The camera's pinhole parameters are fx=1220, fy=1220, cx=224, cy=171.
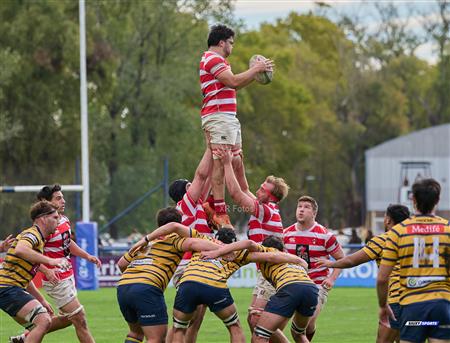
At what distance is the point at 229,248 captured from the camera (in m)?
13.8

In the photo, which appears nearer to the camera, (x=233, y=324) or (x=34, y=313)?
(x=233, y=324)

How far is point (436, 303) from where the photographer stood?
37.5ft

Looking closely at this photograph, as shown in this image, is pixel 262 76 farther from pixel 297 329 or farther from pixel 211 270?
pixel 297 329

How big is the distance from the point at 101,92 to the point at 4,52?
17.9 feet

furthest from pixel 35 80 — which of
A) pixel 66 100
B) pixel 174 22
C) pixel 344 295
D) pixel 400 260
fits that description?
pixel 400 260

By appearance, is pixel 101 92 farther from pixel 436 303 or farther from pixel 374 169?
pixel 436 303

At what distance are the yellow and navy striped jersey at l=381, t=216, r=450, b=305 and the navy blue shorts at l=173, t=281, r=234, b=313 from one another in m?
2.95

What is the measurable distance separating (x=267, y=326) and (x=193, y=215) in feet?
6.21

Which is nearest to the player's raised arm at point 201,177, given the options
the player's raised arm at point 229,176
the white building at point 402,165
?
the player's raised arm at point 229,176

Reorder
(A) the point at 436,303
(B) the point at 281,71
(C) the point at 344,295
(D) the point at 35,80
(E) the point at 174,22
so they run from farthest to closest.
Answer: (B) the point at 281,71
(E) the point at 174,22
(D) the point at 35,80
(C) the point at 344,295
(A) the point at 436,303

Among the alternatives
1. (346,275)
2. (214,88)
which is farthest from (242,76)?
(346,275)

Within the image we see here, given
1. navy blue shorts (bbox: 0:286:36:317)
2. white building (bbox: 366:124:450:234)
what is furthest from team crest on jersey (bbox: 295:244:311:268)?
white building (bbox: 366:124:450:234)

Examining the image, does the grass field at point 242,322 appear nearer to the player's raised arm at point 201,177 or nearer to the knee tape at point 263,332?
the player's raised arm at point 201,177

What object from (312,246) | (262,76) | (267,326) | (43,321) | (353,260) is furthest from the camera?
(312,246)
